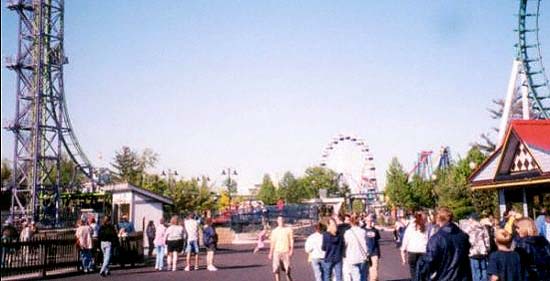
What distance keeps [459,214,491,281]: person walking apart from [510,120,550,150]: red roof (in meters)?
11.9

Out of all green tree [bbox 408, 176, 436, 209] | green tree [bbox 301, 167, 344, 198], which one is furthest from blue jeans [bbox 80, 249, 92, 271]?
green tree [bbox 301, 167, 344, 198]

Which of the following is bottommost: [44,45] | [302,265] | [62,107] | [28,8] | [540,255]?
[302,265]

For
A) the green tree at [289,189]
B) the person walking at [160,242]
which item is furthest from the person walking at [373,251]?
the green tree at [289,189]

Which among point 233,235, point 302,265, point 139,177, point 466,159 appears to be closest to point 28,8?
point 139,177

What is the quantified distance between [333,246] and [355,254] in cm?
50

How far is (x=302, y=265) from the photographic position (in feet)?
64.7

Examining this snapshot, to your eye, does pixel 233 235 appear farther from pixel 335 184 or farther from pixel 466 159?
pixel 335 184

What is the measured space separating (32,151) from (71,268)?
40202mm

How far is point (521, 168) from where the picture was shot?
22.8 meters

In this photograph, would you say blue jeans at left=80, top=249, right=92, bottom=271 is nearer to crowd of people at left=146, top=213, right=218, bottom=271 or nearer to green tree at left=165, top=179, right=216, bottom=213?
crowd of people at left=146, top=213, right=218, bottom=271

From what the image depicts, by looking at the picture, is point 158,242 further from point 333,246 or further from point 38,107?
point 38,107

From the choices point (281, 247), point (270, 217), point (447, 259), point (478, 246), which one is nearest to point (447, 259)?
point (447, 259)

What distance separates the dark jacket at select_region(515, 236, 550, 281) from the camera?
23.5ft

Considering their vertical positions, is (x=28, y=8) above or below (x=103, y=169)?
above
